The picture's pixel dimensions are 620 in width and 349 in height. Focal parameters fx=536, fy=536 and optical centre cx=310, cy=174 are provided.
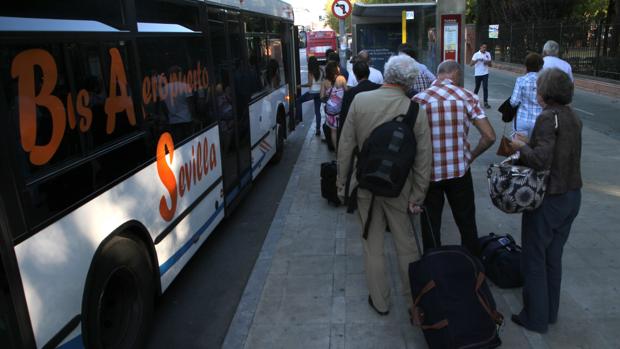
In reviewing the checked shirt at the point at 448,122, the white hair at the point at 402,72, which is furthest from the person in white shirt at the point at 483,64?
the white hair at the point at 402,72

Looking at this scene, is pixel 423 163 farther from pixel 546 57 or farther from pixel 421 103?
pixel 546 57

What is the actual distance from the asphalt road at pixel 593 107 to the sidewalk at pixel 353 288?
5205 millimetres

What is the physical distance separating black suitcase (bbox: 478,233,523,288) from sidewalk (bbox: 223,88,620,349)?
0.09m

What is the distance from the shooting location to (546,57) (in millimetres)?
6375

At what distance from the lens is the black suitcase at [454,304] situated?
126 inches

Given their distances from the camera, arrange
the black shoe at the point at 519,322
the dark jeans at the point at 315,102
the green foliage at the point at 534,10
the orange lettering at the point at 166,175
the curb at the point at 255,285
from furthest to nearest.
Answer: the green foliage at the point at 534,10 → the dark jeans at the point at 315,102 → the orange lettering at the point at 166,175 → the curb at the point at 255,285 → the black shoe at the point at 519,322

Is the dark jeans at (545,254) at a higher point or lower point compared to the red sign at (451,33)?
lower

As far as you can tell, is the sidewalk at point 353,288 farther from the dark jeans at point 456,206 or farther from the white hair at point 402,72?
the white hair at point 402,72

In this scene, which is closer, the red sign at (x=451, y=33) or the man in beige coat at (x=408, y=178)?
the man in beige coat at (x=408, y=178)

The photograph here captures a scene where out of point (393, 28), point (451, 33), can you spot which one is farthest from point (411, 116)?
point (393, 28)

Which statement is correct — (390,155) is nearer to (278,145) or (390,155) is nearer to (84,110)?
(84,110)

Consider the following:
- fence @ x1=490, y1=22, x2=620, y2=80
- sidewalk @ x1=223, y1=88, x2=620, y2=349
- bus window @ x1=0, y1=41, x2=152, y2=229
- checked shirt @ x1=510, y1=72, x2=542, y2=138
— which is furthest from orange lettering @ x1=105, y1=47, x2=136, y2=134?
fence @ x1=490, y1=22, x2=620, y2=80

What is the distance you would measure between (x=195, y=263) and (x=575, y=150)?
3707 mm

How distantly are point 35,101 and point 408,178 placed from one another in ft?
7.64
